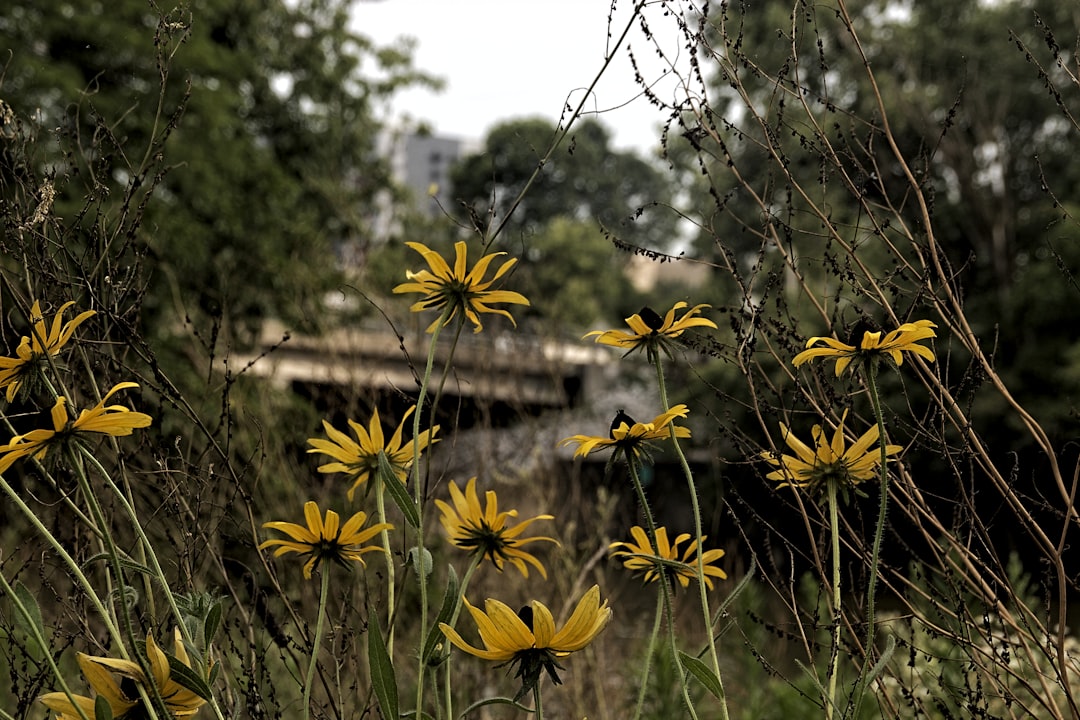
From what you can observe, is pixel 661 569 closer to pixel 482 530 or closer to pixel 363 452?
pixel 482 530

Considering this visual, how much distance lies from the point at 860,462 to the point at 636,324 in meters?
0.28

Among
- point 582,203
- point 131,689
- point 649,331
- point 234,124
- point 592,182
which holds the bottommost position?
point 131,689

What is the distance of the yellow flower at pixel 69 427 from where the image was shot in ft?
2.95

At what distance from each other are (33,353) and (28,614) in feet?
0.86

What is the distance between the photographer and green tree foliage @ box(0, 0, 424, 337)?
815 cm

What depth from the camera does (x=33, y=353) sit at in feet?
3.37

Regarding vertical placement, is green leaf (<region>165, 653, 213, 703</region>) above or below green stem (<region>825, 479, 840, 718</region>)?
below

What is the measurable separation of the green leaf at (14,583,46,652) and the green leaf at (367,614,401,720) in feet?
0.94

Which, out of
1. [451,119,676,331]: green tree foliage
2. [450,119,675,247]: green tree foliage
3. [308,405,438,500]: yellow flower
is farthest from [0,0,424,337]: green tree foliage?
[450,119,675,247]: green tree foliage

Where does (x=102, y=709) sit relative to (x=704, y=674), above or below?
below

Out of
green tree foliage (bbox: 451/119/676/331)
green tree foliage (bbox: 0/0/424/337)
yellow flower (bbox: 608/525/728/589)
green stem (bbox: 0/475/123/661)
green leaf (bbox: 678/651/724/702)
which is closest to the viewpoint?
green stem (bbox: 0/475/123/661)

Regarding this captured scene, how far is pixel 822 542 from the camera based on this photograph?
55.7 inches

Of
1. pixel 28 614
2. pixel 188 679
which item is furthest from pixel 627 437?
pixel 28 614

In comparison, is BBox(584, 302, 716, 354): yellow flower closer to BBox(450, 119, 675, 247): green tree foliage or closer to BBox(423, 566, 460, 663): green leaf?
BBox(423, 566, 460, 663): green leaf
